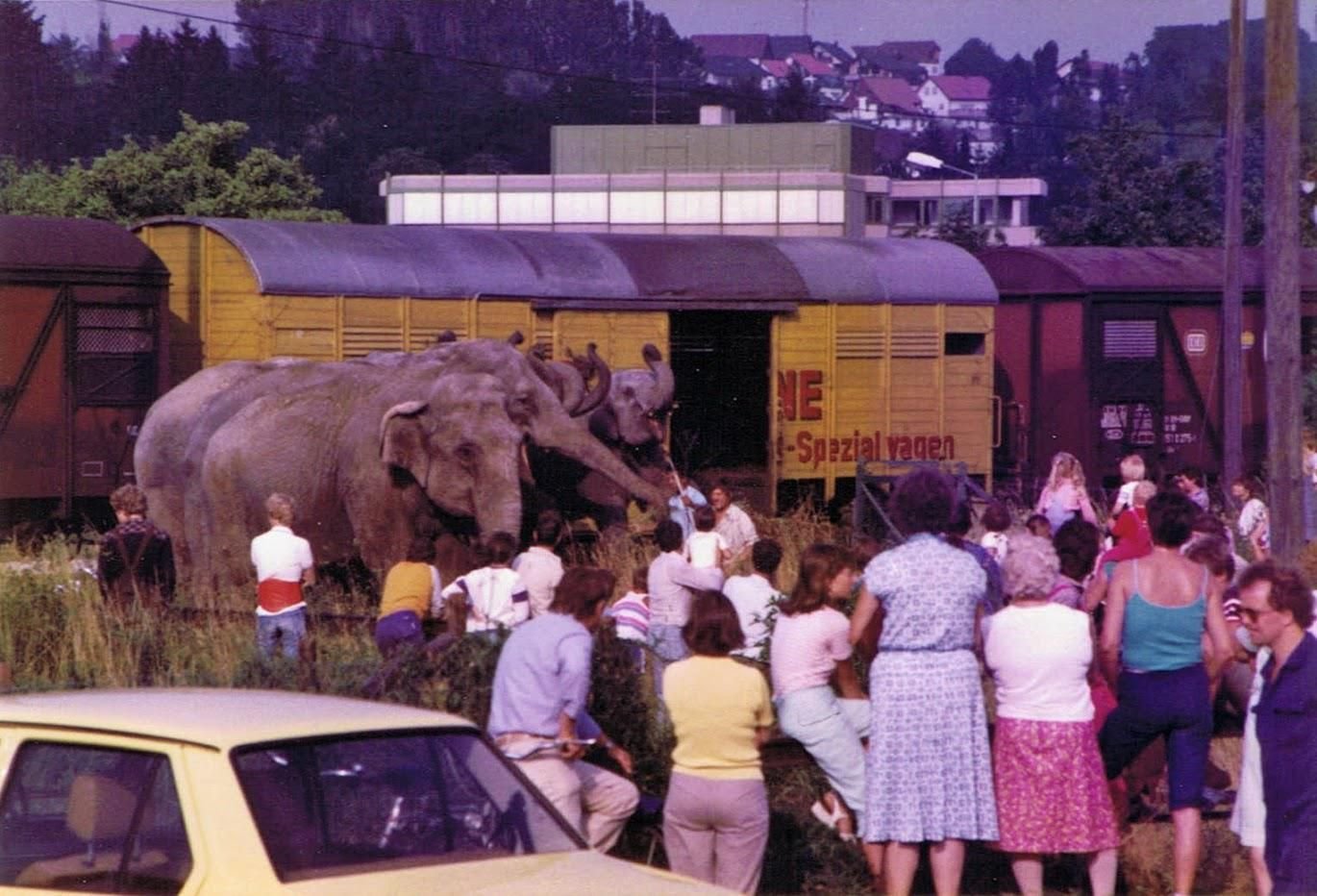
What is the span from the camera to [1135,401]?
29094mm

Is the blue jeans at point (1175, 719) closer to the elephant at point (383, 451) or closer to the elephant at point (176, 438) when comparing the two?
the elephant at point (383, 451)

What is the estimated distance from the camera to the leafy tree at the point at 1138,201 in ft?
173

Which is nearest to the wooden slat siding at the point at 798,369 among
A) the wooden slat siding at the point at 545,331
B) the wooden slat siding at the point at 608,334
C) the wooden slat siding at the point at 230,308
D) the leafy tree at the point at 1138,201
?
the wooden slat siding at the point at 608,334

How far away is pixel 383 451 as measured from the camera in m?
16.9

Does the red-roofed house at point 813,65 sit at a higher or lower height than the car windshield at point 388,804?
higher

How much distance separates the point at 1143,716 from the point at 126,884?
4559 mm

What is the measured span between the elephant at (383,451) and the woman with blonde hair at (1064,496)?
10.4 ft

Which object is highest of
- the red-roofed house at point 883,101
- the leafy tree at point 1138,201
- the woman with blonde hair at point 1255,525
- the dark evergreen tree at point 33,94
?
the red-roofed house at point 883,101

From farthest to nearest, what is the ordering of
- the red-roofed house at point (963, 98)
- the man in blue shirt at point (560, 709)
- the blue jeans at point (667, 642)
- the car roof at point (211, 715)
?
the red-roofed house at point (963, 98) → the blue jeans at point (667, 642) → the man in blue shirt at point (560, 709) → the car roof at point (211, 715)

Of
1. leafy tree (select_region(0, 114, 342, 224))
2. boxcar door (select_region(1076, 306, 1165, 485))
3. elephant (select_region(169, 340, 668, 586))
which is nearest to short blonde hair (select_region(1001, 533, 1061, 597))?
elephant (select_region(169, 340, 668, 586))

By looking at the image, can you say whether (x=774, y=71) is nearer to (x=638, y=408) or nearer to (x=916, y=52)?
(x=916, y=52)

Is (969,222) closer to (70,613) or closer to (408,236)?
(408,236)

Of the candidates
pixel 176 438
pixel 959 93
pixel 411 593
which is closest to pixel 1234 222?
pixel 176 438

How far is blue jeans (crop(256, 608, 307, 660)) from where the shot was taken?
40.1 feet
